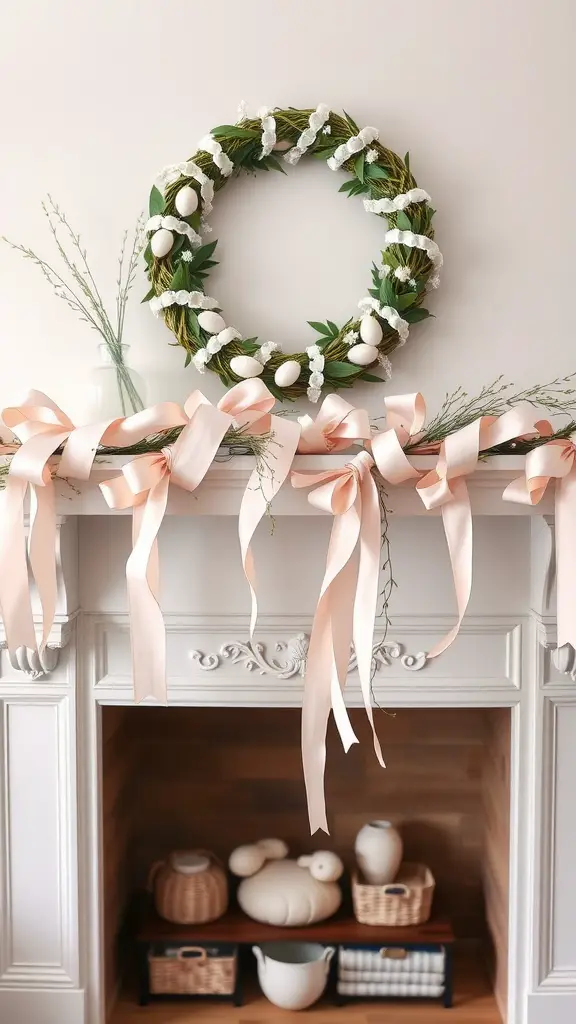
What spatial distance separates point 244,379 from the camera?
1.72 metres

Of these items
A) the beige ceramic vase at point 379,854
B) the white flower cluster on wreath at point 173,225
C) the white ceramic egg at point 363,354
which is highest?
the white flower cluster on wreath at point 173,225

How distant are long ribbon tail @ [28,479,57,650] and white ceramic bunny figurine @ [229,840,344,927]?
0.75m

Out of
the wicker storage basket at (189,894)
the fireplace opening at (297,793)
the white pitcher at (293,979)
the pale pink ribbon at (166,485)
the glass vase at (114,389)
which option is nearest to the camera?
the pale pink ribbon at (166,485)

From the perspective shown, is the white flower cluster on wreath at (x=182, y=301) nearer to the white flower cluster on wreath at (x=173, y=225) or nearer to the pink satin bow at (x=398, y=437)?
the white flower cluster on wreath at (x=173, y=225)

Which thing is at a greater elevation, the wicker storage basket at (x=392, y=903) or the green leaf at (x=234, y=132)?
the green leaf at (x=234, y=132)

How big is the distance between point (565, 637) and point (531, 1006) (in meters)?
0.77

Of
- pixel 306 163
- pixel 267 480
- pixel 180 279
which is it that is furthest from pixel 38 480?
pixel 306 163

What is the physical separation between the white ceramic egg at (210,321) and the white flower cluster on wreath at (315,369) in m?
0.17

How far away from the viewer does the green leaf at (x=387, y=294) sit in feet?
5.51

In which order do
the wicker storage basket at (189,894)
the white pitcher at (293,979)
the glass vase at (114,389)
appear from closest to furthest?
the glass vase at (114,389) → the white pitcher at (293,979) → the wicker storage basket at (189,894)

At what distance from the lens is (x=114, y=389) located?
1.67 m

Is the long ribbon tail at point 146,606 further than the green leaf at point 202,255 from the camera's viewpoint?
No

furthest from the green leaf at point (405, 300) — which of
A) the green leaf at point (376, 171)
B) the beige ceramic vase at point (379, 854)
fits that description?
the beige ceramic vase at point (379, 854)

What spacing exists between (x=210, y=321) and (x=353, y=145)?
420 millimetres
